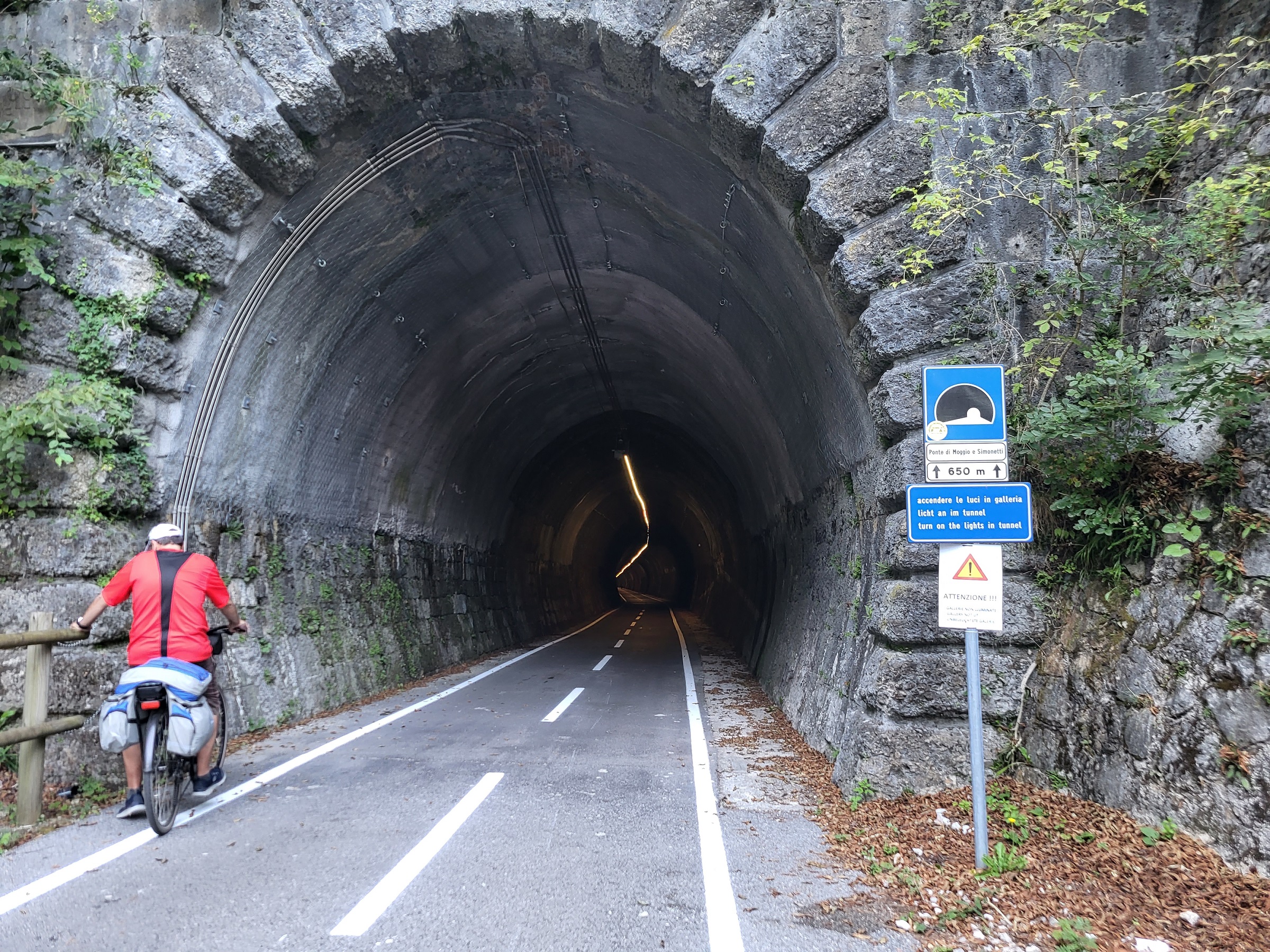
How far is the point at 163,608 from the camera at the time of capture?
5328mm

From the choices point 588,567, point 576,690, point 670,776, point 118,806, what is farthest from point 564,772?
point 588,567

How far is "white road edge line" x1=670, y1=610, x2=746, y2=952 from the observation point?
3.68 m

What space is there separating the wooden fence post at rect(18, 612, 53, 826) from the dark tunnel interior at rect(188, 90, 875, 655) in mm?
3165

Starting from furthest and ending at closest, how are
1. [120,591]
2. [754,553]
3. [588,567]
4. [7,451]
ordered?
[588,567]
[754,553]
[7,451]
[120,591]

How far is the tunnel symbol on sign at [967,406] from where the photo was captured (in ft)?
15.1

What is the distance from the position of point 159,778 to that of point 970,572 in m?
5.07

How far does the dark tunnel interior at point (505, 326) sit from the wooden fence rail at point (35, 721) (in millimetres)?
3109

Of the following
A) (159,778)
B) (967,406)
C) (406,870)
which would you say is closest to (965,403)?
(967,406)

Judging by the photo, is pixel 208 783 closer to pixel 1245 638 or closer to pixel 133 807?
pixel 133 807

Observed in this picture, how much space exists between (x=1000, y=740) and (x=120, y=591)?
20.0 ft

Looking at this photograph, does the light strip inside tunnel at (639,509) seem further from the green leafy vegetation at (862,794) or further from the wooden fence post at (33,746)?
the wooden fence post at (33,746)

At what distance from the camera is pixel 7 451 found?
255 inches

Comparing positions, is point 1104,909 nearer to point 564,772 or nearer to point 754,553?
point 564,772

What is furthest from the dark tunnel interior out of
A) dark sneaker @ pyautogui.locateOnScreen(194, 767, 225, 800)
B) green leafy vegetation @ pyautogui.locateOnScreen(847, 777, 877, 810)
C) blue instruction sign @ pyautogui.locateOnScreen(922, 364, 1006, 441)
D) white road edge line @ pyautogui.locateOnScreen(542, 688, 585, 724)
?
white road edge line @ pyautogui.locateOnScreen(542, 688, 585, 724)
